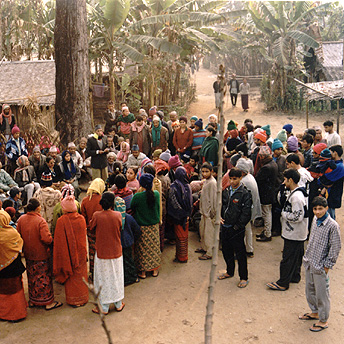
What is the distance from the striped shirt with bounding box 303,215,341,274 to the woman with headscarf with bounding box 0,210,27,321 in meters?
3.22

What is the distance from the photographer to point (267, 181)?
6965mm

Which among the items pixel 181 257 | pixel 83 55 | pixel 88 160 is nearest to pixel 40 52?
pixel 83 55

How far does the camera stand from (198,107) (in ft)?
67.5

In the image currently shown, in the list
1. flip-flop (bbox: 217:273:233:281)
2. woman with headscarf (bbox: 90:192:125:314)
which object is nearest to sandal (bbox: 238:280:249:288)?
flip-flop (bbox: 217:273:233:281)

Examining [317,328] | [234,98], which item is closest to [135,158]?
[317,328]

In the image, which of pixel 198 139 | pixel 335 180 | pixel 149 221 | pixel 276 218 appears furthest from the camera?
pixel 198 139

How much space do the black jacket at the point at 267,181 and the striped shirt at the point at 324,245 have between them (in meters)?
2.13

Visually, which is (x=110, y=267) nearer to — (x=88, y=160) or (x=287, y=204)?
(x=287, y=204)

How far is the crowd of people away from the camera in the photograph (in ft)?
16.4

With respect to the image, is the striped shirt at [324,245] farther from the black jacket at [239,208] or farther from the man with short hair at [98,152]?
A: the man with short hair at [98,152]

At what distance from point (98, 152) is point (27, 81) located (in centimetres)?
559

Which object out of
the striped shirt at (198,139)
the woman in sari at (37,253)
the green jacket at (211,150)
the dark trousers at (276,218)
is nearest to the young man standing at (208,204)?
the dark trousers at (276,218)

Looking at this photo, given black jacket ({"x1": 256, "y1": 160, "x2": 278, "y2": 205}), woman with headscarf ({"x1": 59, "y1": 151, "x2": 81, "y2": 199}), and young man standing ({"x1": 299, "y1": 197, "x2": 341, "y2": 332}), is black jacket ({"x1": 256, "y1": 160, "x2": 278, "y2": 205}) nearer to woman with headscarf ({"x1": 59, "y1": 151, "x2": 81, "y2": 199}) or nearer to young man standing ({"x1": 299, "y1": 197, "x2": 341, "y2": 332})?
young man standing ({"x1": 299, "y1": 197, "x2": 341, "y2": 332})

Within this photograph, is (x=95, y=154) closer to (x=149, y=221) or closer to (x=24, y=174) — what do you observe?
(x=24, y=174)
